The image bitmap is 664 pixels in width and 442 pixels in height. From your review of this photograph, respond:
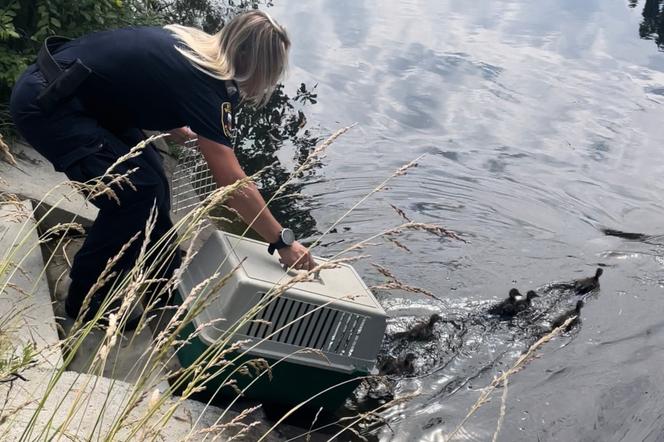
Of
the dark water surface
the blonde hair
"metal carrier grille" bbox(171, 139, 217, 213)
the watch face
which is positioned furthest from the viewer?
the dark water surface

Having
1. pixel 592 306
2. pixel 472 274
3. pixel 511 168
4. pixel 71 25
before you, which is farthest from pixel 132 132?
pixel 511 168

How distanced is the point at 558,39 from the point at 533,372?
1014cm

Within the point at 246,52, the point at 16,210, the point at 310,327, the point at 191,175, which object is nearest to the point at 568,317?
the point at 310,327

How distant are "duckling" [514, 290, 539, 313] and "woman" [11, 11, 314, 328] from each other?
237 cm

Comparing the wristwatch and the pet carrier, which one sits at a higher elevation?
the wristwatch

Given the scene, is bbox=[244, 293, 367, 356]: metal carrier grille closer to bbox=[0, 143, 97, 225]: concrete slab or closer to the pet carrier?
the pet carrier

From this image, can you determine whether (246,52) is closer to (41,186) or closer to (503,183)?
(41,186)

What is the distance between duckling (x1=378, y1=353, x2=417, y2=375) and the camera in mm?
4863

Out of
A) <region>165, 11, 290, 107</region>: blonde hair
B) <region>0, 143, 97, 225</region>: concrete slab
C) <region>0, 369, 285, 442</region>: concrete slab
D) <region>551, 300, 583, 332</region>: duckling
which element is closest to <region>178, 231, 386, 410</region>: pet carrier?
<region>0, 369, 285, 442</region>: concrete slab

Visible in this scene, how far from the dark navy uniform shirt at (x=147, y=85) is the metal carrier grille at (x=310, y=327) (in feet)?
2.97

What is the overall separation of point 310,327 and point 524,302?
8.41 ft

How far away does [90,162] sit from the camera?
394 cm

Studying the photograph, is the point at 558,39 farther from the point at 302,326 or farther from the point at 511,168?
the point at 302,326

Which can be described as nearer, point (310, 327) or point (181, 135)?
point (310, 327)
